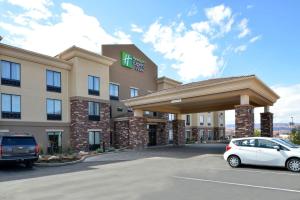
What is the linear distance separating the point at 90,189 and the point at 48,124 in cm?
1811

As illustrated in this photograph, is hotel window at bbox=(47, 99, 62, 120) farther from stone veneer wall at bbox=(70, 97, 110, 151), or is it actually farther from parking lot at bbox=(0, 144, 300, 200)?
parking lot at bbox=(0, 144, 300, 200)

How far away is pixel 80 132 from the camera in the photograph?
90.7 ft

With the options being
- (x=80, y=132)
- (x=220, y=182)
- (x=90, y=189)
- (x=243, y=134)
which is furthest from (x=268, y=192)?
(x=80, y=132)

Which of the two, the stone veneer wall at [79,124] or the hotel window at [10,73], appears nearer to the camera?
the hotel window at [10,73]

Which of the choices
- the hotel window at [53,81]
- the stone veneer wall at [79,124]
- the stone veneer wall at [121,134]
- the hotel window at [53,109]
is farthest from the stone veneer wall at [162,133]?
the hotel window at [53,81]

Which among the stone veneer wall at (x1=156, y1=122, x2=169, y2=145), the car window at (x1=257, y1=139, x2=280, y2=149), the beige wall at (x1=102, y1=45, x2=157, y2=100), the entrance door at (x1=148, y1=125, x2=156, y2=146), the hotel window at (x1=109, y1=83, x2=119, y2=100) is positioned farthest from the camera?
the stone veneer wall at (x1=156, y1=122, x2=169, y2=145)

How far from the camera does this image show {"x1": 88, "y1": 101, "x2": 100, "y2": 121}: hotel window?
2902 cm

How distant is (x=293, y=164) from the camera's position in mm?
12578

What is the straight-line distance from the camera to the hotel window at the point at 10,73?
23500 millimetres

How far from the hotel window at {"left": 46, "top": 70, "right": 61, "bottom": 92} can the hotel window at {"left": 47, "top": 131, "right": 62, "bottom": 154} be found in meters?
4.06

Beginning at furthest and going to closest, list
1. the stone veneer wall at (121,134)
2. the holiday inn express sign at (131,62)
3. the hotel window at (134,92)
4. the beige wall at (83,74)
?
the hotel window at (134,92) < the holiday inn express sign at (131,62) < the stone veneer wall at (121,134) < the beige wall at (83,74)

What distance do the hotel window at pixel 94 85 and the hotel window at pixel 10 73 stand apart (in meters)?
6.83

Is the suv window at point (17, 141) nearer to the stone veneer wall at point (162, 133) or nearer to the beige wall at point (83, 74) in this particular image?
the beige wall at point (83, 74)

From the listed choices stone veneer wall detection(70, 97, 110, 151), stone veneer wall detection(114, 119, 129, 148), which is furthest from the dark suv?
stone veneer wall detection(114, 119, 129, 148)
